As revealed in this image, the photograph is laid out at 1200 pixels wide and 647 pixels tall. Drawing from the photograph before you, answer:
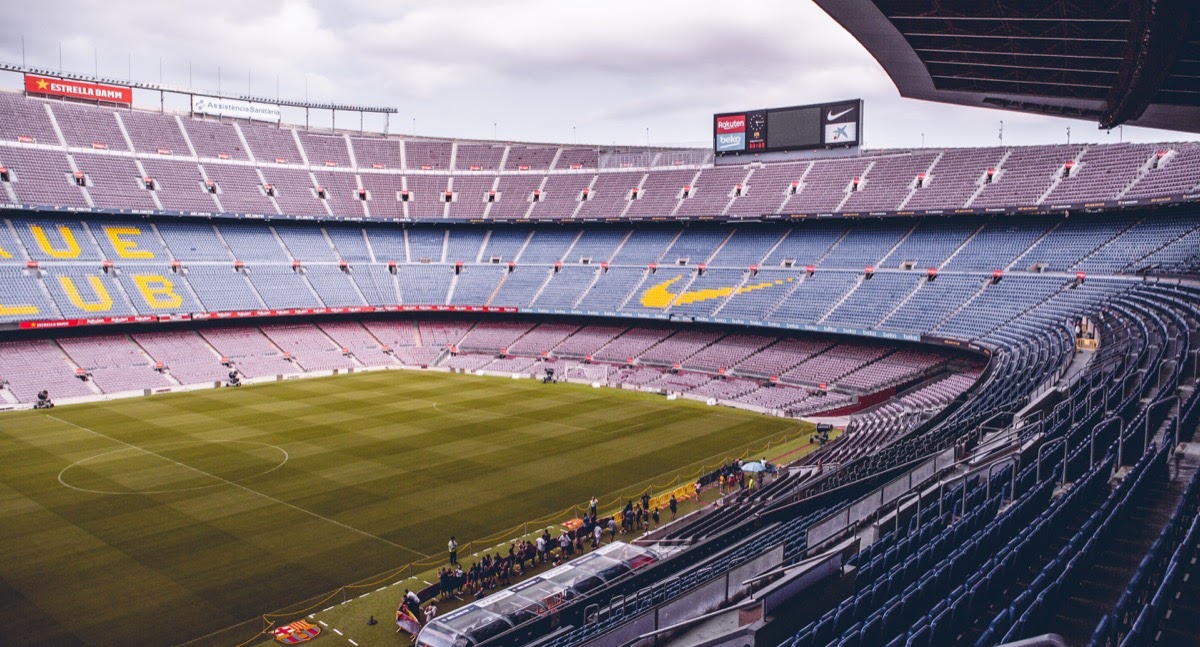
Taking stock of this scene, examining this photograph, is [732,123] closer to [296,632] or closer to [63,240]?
[63,240]

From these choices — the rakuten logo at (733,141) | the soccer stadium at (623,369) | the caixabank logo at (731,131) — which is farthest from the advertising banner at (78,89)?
the rakuten logo at (733,141)

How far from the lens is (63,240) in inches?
2306

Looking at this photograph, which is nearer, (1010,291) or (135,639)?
(135,639)

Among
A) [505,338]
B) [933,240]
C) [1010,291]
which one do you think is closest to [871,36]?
[1010,291]

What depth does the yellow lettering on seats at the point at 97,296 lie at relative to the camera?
55.0 metres

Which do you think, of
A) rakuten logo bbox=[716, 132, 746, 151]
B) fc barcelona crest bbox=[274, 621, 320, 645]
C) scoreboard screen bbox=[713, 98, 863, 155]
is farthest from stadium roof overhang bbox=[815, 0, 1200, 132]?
rakuten logo bbox=[716, 132, 746, 151]

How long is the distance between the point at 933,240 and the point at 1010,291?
9.20 m

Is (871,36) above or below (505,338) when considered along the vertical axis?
above

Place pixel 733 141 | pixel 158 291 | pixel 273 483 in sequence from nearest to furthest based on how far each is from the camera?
pixel 273 483
pixel 158 291
pixel 733 141

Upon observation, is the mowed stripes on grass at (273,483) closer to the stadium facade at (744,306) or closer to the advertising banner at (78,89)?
the stadium facade at (744,306)

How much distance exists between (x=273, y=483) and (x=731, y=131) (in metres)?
51.2

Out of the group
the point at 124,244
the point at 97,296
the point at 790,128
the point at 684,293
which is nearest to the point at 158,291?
the point at 97,296

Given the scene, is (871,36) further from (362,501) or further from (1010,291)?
(1010,291)

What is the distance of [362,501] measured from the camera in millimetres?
29375
